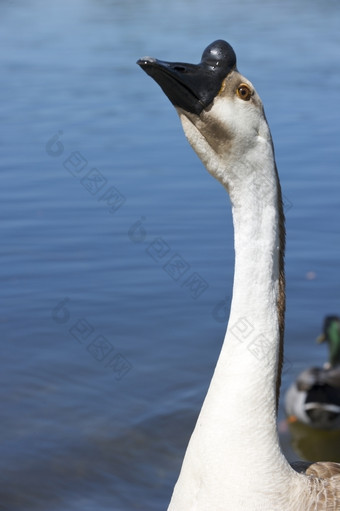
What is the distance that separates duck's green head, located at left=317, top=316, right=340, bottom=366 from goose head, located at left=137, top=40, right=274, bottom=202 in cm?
399

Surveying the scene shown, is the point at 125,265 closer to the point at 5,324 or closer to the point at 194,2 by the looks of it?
the point at 5,324

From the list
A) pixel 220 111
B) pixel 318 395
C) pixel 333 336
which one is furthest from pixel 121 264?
pixel 220 111

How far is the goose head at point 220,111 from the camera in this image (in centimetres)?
317

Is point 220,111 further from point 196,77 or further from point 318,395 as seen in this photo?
point 318,395

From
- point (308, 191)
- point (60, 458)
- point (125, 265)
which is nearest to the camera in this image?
point (60, 458)

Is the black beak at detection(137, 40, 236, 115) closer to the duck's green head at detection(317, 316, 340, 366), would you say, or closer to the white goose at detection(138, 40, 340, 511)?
the white goose at detection(138, 40, 340, 511)

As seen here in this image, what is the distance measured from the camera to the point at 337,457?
6.86 meters

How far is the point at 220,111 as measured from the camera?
3211 millimetres

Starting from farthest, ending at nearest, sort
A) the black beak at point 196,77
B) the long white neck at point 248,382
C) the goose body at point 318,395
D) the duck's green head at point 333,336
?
the duck's green head at point 333,336 → the goose body at point 318,395 → the long white neck at point 248,382 → the black beak at point 196,77

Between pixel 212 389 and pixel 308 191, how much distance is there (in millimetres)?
7389

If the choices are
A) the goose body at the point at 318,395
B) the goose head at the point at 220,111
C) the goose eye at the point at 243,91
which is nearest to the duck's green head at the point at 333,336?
the goose body at the point at 318,395

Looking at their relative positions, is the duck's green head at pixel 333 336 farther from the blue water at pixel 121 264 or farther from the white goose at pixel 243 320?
the white goose at pixel 243 320

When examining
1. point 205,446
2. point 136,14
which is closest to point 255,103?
point 205,446

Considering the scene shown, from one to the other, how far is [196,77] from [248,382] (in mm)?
1116
